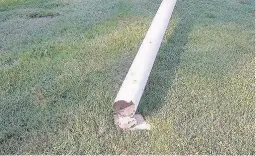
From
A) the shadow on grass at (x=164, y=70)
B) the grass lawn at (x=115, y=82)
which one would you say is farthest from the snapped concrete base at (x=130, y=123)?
the shadow on grass at (x=164, y=70)

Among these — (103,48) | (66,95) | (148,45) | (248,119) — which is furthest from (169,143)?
(103,48)

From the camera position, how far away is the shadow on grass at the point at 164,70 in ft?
14.2

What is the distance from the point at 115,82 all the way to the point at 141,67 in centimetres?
43

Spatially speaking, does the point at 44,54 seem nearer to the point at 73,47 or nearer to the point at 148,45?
the point at 73,47

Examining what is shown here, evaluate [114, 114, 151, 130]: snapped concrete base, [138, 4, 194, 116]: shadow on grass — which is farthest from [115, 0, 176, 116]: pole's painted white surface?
[138, 4, 194, 116]: shadow on grass

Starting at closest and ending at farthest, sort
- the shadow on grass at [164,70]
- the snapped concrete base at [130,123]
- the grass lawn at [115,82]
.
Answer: the grass lawn at [115,82]
the snapped concrete base at [130,123]
the shadow on grass at [164,70]

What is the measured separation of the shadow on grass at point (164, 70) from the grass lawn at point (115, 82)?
12 mm

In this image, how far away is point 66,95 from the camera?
4.50 meters

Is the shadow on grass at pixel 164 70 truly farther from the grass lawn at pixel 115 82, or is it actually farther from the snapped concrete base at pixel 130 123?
the snapped concrete base at pixel 130 123

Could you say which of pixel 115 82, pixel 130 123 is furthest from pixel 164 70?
pixel 130 123

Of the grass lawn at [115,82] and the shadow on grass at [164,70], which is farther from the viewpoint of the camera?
the shadow on grass at [164,70]

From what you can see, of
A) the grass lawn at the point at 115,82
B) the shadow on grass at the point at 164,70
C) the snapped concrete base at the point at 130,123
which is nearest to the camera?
the grass lawn at the point at 115,82

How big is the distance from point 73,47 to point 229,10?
3562 mm

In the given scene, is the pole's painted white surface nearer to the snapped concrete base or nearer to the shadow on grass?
the snapped concrete base
